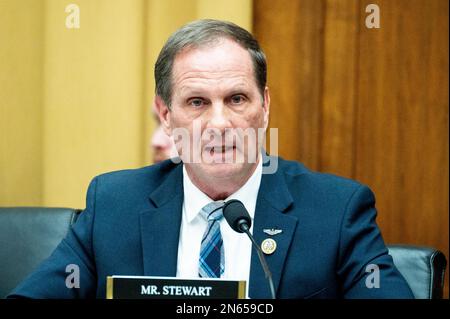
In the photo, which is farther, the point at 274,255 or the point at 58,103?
the point at 58,103

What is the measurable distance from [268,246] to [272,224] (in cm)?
7

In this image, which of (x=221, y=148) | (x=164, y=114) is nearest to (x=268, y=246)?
(x=221, y=148)

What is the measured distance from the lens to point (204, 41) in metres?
1.79

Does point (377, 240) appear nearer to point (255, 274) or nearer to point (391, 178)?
Answer: point (255, 274)

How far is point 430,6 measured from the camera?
8.81ft

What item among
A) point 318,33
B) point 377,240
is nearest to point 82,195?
point 318,33

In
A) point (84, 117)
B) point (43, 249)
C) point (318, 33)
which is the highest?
point (318, 33)

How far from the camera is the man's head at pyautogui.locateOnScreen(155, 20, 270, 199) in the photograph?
1.75m

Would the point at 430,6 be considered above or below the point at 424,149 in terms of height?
above

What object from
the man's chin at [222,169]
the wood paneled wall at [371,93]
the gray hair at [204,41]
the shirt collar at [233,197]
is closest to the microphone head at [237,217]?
the man's chin at [222,169]

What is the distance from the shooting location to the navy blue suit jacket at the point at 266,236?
1719 mm
